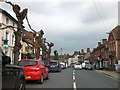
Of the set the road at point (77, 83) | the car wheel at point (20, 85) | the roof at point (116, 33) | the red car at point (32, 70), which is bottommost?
the road at point (77, 83)

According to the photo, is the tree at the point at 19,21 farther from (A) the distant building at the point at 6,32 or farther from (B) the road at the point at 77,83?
(A) the distant building at the point at 6,32

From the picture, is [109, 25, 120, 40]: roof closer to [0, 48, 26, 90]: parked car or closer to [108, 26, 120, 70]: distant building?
[108, 26, 120, 70]: distant building

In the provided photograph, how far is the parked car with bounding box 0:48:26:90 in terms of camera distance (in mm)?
8328

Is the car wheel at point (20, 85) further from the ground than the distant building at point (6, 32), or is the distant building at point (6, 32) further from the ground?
the distant building at point (6, 32)

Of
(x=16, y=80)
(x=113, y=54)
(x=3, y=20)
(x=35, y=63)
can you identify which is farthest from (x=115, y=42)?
(x=16, y=80)

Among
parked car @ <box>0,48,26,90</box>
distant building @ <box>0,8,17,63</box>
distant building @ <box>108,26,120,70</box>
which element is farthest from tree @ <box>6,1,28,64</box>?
distant building @ <box>108,26,120,70</box>

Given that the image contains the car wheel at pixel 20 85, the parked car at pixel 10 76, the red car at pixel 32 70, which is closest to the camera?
the parked car at pixel 10 76

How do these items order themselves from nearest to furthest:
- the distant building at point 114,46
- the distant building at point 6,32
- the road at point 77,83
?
the road at point 77,83 < the distant building at point 6,32 < the distant building at point 114,46

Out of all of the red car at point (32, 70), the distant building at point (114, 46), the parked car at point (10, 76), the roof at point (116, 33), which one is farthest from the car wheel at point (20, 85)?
the roof at point (116, 33)

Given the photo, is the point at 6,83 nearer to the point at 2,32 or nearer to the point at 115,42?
the point at 2,32

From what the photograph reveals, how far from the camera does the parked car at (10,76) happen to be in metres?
8.33

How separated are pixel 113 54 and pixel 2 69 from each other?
49842mm

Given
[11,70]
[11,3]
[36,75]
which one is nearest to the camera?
[11,70]

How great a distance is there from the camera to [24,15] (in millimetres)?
23953
